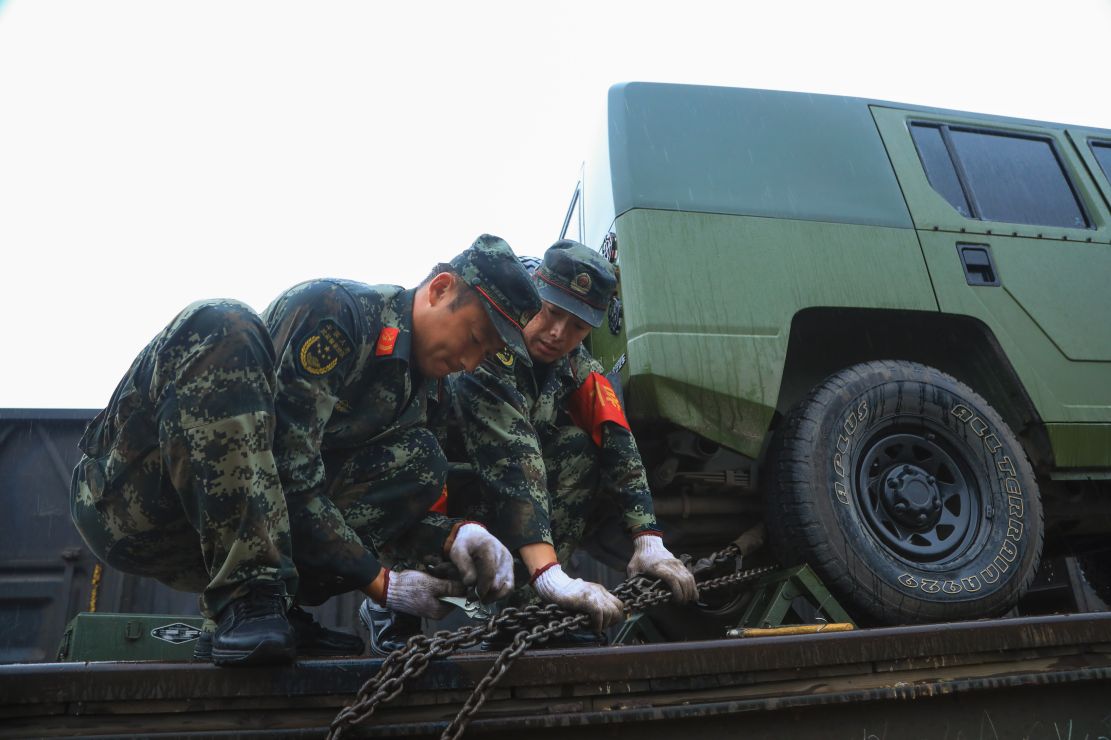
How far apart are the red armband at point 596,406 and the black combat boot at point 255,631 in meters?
1.20

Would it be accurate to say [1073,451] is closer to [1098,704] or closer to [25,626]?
[1098,704]

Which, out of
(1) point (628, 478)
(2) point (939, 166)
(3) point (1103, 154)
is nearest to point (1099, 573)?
(3) point (1103, 154)

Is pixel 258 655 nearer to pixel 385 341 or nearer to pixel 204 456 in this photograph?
pixel 204 456

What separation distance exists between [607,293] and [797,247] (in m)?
0.66

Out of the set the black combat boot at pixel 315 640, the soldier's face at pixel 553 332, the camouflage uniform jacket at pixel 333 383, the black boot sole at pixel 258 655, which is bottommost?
the black boot sole at pixel 258 655

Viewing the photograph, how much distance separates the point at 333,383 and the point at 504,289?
458 mm

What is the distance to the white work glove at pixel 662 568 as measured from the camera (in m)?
2.09

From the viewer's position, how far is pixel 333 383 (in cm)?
181

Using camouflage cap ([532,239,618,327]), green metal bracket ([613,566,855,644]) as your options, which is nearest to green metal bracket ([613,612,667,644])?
green metal bracket ([613,566,855,644])

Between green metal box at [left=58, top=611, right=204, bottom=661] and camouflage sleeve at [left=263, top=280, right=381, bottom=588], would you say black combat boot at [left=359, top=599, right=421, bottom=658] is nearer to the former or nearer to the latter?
camouflage sleeve at [left=263, top=280, right=381, bottom=588]

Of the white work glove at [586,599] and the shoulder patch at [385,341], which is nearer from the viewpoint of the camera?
the white work glove at [586,599]

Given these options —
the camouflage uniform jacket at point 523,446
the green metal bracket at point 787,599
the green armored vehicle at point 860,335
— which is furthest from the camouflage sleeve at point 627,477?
the green metal bracket at point 787,599

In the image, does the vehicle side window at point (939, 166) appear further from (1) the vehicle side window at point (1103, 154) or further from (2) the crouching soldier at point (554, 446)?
(2) the crouching soldier at point (554, 446)

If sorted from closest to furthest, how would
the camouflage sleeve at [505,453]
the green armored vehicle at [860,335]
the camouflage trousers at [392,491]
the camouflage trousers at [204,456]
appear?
the camouflage trousers at [204,456] < the camouflage trousers at [392,491] < the camouflage sleeve at [505,453] < the green armored vehicle at [860,335]
